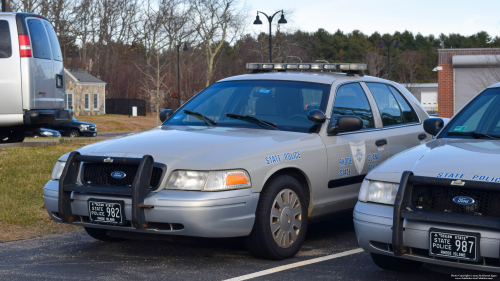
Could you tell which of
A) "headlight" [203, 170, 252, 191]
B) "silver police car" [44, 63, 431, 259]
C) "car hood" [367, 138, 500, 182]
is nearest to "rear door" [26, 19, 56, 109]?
"silver police car" [44, 63, 431, 259]

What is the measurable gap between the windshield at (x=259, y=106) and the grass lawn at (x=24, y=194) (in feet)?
6.51

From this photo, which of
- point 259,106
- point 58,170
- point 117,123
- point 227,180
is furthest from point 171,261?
point 117,123

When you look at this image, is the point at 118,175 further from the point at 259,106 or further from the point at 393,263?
the point at 393,263

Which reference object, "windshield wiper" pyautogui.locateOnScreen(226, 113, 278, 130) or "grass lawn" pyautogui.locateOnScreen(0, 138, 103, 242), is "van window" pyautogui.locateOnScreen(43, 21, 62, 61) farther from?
"windshield wiper" pyautogui.locateOnScreen(226, 113, 278, 130)

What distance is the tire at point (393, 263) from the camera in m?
4.79

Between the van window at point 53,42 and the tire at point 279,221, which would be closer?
the tire at point 279,221

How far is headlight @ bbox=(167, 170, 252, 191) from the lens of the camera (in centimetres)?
485

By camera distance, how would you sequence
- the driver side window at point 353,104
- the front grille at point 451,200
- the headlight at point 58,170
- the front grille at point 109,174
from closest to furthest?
the front grille at point 451,200, the front grille at point 109,174, the headlight at point 58,170, the driver side window at point 353,104

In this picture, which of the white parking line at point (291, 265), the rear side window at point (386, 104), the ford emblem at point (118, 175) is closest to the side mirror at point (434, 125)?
the rear side window at point (386, 104)

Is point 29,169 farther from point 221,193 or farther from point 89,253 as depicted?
point 221,193

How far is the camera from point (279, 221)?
5281 millimetres

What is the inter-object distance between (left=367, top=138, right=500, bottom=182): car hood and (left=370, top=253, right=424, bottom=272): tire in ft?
2.24

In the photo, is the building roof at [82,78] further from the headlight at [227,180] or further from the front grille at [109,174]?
the headlight at [227,180]

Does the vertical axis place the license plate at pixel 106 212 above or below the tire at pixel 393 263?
above
